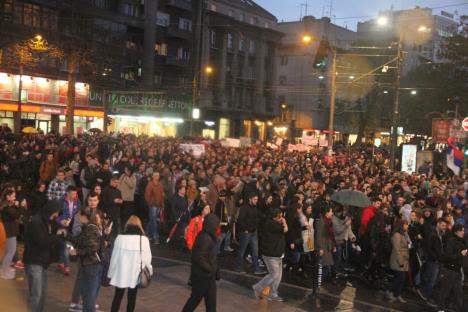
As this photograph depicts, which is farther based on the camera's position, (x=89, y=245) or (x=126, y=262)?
(x=89, y=245)

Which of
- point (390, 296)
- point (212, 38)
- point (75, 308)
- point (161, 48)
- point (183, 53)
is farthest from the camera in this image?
point (212, 38)

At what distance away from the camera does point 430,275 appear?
950 cm

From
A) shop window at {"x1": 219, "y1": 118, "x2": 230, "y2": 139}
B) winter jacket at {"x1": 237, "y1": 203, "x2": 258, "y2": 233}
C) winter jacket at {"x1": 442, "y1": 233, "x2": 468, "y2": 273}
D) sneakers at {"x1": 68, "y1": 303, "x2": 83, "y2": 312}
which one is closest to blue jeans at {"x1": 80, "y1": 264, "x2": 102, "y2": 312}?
sneakers at {"x1": 68, "y1": 303, "x2": 83, "y2": 312}

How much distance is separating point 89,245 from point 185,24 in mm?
54281

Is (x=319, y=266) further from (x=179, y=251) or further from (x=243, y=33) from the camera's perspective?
(x=243, y=33)

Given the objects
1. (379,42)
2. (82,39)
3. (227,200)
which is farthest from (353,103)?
(227,200)

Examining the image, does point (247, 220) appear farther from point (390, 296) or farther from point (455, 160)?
point (455, 160)

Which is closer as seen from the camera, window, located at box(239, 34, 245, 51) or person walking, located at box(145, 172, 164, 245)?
person walking, located at box(145, 172, 164, 245)

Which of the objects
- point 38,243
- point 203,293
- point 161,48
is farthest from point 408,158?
point 161,48

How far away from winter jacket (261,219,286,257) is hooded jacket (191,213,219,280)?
1935mm

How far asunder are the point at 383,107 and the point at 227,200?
4548 cm

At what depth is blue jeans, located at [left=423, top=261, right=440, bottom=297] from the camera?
945cm

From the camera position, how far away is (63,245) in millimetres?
9039

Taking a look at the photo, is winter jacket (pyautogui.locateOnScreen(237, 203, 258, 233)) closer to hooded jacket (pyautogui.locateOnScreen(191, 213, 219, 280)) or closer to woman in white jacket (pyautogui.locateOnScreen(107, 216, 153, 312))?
hooded jacket (pyautogui.locateOnScreen(191, 213, 219, 280))
